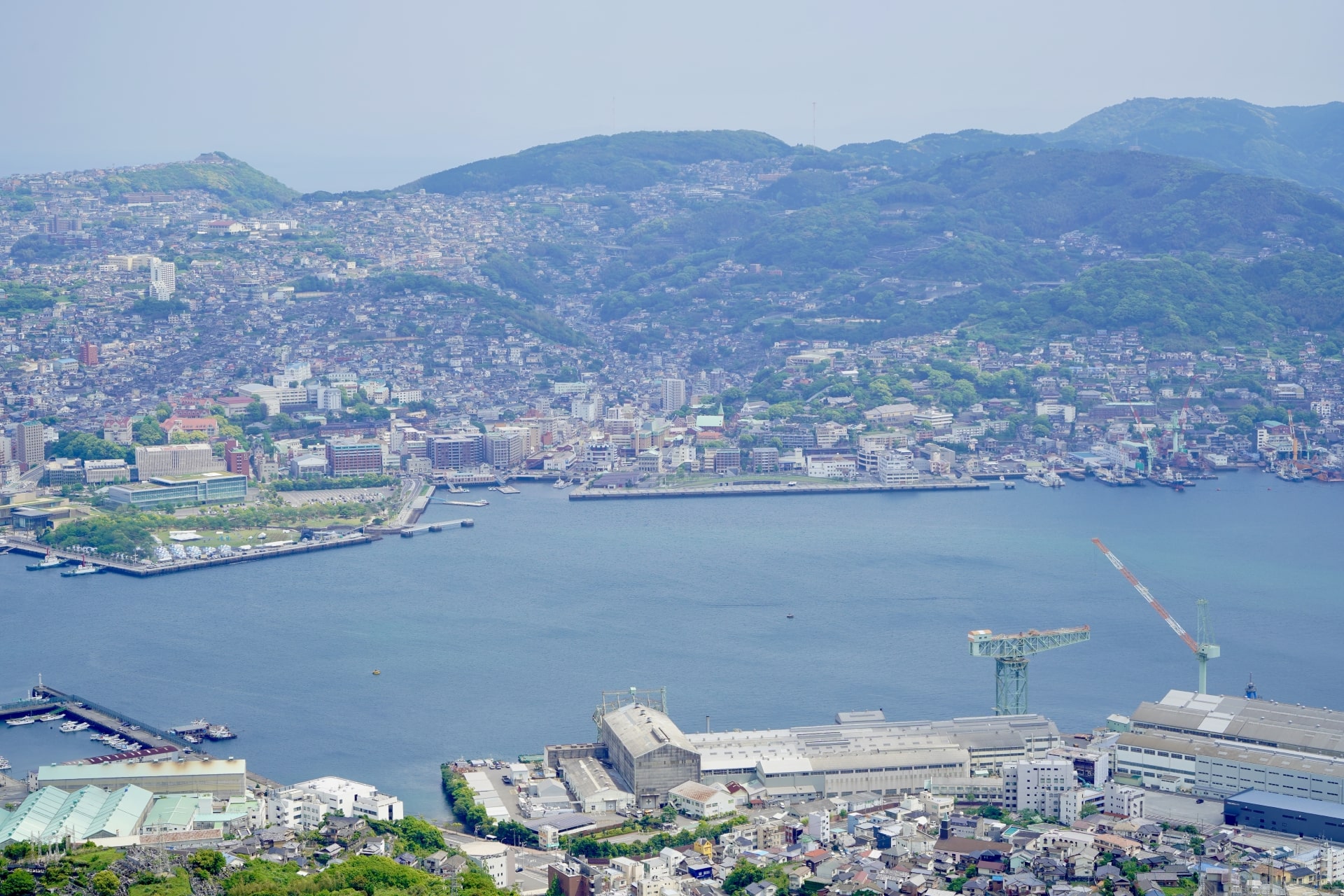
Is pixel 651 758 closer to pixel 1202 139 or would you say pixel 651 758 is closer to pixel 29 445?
pixel 29 445

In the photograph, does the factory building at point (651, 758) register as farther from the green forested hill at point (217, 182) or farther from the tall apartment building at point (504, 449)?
the green forested hill at point (217, 182)

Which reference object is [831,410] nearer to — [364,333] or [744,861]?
[364,333]

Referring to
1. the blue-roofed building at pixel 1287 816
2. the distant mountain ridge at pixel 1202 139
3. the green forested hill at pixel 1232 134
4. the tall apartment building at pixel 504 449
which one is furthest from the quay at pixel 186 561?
the green forested hill at pixel 1232 134

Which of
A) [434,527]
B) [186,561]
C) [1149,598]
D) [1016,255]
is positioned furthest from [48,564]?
[1016,255]

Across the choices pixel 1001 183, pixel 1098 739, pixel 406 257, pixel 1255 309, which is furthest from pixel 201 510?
pixel 1001 183

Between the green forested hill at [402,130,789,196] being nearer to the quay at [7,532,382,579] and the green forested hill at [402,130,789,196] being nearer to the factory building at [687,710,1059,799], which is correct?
the quay at [7,532,382,579]

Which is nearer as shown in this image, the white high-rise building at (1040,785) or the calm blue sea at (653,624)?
the white high-rise building at (1040,785)
